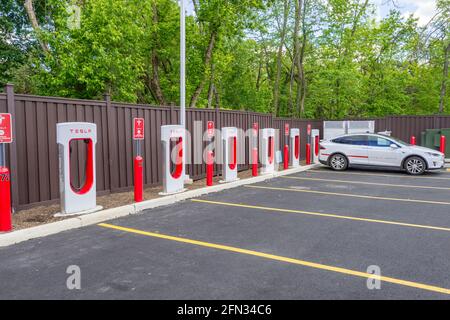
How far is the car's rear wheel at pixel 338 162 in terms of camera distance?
13812 mm

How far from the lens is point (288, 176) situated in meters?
12.4

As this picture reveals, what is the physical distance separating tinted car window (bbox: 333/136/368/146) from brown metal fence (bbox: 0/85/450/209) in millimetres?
4812

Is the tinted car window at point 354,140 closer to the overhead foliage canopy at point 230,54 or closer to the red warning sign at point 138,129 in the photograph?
the overhead foliage canopy at point 230,54

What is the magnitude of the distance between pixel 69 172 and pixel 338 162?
34.1ft

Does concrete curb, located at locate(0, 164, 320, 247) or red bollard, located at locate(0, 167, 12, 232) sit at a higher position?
red bollard, located at locate(0, 167, 12, 232)

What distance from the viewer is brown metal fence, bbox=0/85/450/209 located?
6.53 metres

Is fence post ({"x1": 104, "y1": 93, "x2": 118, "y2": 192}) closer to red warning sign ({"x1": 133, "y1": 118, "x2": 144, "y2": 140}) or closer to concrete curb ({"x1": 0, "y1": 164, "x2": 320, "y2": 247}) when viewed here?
red warning sign ({"x1": 133, "y1": 118, "x2": 144, "y2": 140})

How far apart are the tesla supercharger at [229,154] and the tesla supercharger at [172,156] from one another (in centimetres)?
175

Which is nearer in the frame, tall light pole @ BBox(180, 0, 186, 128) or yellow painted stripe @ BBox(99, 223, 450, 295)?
yellow painted stripe @ BBox(99, 223, 450, 295)

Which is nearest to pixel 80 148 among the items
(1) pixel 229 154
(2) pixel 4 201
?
(2) pixel 4 201

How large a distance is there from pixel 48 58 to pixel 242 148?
7603 millimetres

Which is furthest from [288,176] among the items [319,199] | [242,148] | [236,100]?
[236,100]

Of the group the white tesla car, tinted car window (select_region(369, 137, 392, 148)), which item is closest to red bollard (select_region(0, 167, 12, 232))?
the white tesla car

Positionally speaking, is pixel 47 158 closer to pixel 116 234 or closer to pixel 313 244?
pixel 116 234
